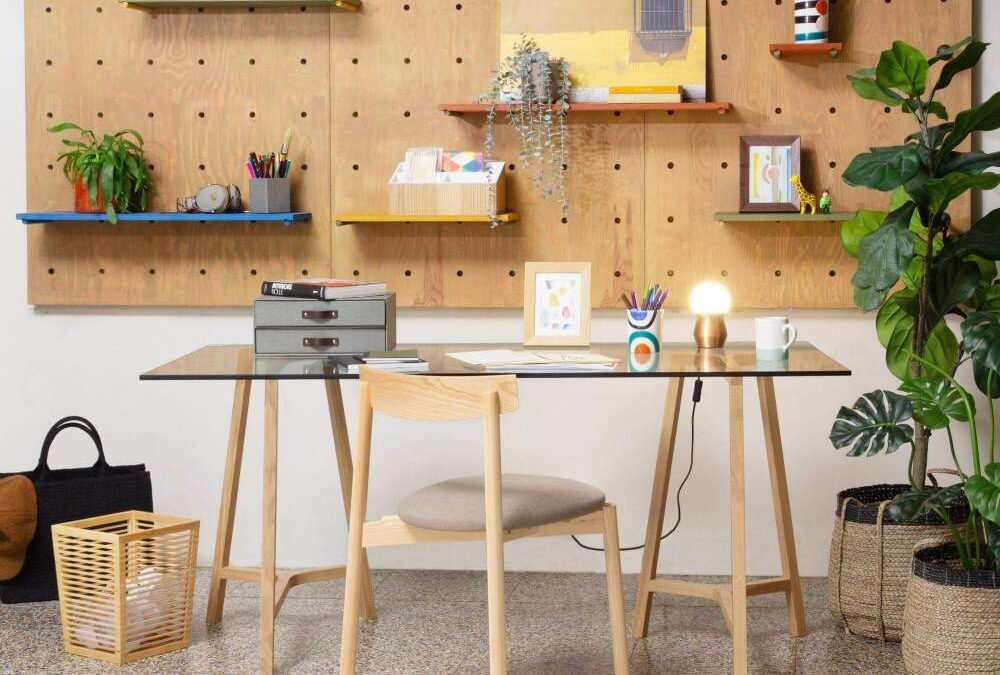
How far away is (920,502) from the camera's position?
9.28 feet

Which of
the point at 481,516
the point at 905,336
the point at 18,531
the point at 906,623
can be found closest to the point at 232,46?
the point at 18,531

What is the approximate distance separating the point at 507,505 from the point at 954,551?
115 cm

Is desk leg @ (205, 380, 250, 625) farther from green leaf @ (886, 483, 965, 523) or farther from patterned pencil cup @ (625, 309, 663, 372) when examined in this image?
green leaf @ (886, 483, 965, 523)

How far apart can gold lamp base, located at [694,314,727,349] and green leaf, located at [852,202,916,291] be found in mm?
344

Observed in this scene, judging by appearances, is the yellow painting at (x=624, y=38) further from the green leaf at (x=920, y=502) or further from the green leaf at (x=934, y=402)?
the green leaf at (x=920, y=502)

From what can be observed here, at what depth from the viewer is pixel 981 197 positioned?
11.3 ft

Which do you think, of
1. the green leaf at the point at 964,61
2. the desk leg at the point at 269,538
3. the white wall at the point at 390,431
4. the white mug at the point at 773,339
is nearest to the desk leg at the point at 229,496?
the desk leg at the point at 269,538

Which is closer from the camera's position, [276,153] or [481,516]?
[481,516]

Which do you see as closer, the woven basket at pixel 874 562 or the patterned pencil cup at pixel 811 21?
the woven basket at pixel 874 562

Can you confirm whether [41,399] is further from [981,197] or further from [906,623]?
[981,197]

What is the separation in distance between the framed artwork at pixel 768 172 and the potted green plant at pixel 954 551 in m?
0.74

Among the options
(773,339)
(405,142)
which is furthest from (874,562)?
(405,142)

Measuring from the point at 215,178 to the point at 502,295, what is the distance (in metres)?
0.93

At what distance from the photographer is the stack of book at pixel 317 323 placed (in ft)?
9.27
